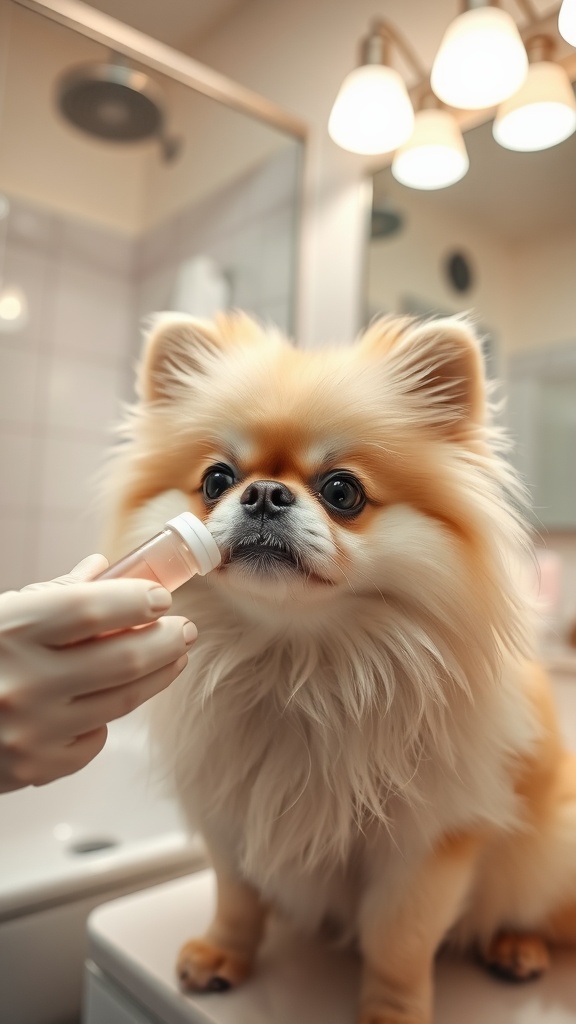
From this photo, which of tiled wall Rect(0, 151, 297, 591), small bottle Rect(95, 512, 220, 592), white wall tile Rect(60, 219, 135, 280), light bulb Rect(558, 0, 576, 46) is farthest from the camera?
white wall tile Rect(60, 219, 135, 280)

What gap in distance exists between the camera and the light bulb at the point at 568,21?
1.06 metres

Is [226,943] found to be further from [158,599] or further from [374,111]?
[374,111]

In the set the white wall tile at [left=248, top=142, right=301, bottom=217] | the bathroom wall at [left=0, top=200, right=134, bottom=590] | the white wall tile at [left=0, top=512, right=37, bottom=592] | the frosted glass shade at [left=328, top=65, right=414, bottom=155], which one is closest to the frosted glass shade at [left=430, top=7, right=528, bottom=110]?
the frosted glass shade at [left=328, top=65, right=414, bottom=155]

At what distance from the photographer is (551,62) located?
3.72 feet

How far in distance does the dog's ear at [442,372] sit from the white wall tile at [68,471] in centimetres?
156

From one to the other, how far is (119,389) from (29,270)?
0.45m

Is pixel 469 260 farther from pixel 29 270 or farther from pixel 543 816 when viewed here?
pixel 29 270

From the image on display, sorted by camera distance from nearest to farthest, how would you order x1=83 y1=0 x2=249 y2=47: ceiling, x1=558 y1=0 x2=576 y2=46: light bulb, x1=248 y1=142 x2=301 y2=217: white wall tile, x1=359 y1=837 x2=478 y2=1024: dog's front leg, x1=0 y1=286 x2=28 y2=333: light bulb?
1. x1=359 y1=837 x2=478 y2=1024: dog's front leg
2. x1=558 y1=0 x2=576 y2=46: light bulb
3. x1=83 y1=0 x2=249 y2=47: ceiling
4. x1=248 y1=142 x2=301 y2=217: white wall tile
5. x1=0 y1=286 x2=28 y2=333: light bulb

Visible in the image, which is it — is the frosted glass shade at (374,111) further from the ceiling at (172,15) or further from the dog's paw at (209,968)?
the dog's paw at (209,968)

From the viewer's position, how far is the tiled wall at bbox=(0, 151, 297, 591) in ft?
6.36

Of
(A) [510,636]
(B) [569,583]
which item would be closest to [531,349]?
(B) [569,583]

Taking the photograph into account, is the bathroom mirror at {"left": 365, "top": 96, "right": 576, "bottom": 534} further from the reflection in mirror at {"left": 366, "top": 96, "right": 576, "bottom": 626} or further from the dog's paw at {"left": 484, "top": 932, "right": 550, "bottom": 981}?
the dog's paw at {"left": 484, "top": 932, "right": 550, "bottom": 981}

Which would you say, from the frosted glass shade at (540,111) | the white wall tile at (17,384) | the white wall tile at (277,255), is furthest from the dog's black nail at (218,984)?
the white wall tile at (17,384)

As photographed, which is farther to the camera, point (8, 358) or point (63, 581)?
point (8, 358)
